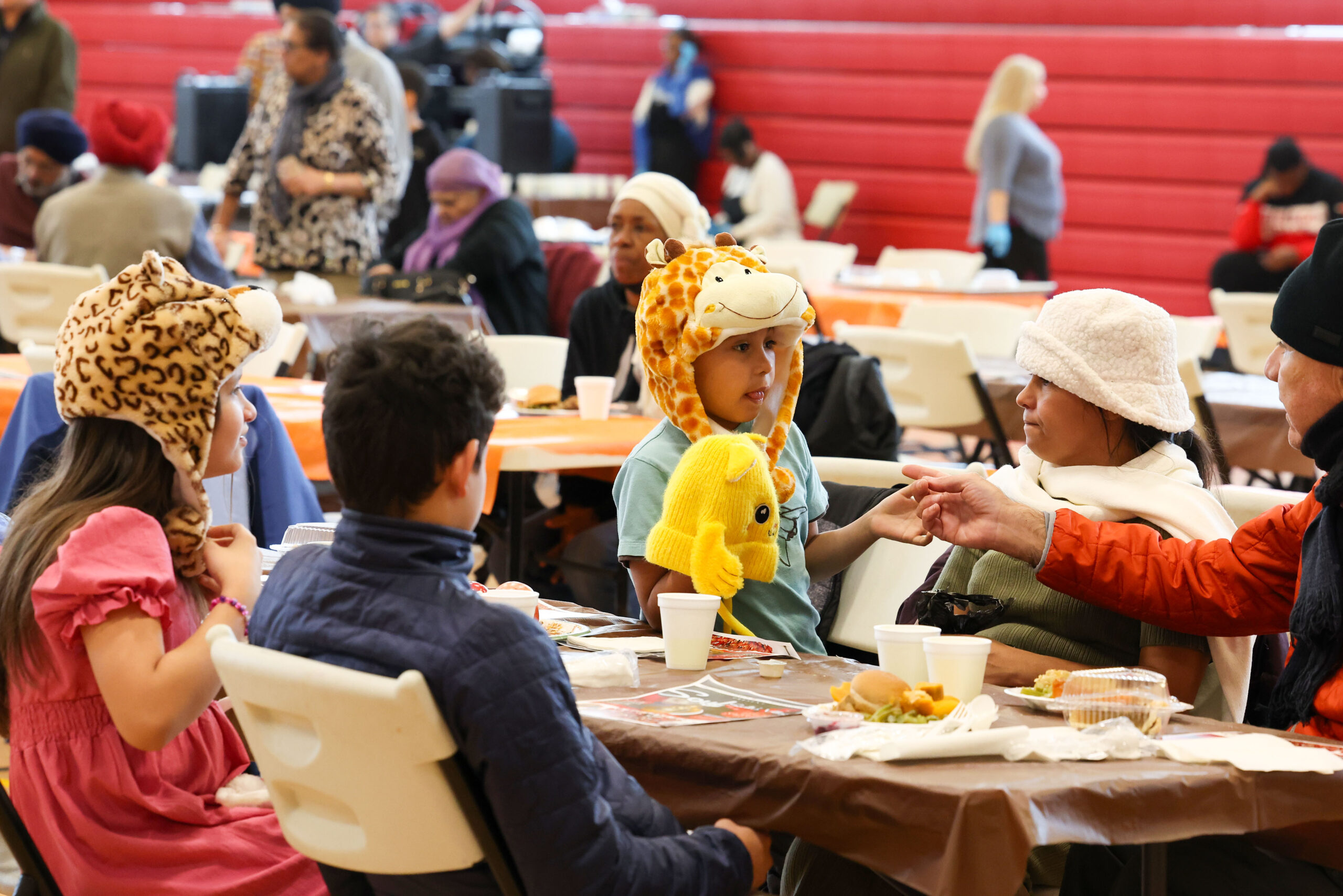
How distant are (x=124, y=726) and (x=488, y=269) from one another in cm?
465

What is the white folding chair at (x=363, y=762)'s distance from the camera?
4.63ft

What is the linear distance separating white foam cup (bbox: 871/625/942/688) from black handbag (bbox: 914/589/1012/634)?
0.45 m

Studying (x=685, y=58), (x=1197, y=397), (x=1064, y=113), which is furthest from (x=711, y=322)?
(x=685, y=58)

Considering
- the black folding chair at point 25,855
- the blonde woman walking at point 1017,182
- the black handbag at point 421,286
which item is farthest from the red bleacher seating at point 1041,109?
the black folding chair at point 25,855

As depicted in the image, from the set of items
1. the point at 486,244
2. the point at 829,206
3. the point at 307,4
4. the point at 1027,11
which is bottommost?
the point at 829,206

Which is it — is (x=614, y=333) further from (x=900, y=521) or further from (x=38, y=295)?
(x=38, y=295)

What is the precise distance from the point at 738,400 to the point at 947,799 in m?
1.08

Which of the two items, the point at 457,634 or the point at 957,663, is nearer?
the point at 457,634

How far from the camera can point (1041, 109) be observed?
1111 cm

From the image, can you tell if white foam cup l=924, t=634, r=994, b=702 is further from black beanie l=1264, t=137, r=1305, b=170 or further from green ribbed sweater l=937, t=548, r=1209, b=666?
black beanie l=1264, t=137, r=1305, b=170

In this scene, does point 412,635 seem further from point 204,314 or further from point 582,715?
point 204,314

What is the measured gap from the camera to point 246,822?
1908 mm

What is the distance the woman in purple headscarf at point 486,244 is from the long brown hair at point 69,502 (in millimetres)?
4433

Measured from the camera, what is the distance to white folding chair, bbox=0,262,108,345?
17.9 feet
